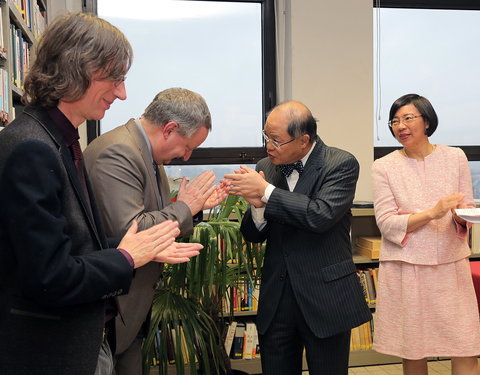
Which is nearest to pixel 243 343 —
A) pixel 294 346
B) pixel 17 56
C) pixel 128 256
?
pixel 294 346

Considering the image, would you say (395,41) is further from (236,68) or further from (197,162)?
(197,162)

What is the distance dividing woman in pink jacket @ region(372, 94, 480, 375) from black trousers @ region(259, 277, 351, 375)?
53cm

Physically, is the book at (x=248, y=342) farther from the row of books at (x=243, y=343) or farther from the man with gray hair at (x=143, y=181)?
the man with gray hair at (x=143, y=181)

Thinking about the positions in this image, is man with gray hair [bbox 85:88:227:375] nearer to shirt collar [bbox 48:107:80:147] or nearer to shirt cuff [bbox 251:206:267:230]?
shirt cuff [bbox 251:206:267:230]

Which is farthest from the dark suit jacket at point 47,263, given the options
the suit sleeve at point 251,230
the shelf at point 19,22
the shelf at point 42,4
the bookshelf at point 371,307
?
the shelf at point 42,4

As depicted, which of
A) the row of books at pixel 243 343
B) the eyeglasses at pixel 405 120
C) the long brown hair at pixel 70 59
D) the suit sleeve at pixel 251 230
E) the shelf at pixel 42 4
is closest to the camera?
the long brown hair at pixel 70 59

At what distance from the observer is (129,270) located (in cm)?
112

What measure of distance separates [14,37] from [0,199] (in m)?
1.65

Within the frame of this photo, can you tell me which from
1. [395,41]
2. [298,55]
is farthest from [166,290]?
[395,41]

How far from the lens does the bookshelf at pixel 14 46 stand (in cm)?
214

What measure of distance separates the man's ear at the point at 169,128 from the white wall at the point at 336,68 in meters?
2.16

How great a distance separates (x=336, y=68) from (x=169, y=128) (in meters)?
2.36

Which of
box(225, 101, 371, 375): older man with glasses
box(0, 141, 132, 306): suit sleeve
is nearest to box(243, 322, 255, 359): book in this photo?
box(225, 101, 371, 375): older man with glasses

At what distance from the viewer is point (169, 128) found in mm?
1709
